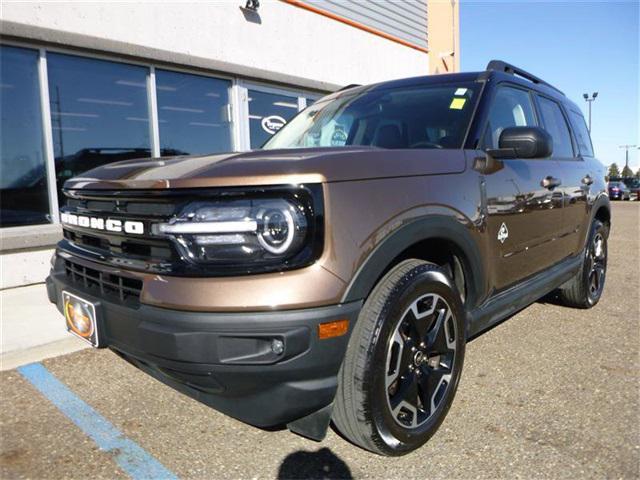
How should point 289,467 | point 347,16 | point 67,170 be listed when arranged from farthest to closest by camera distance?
point 347,16 < point 67,170 < point 289,467

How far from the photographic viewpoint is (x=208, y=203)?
1.79m

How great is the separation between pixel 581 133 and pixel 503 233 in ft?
7.79

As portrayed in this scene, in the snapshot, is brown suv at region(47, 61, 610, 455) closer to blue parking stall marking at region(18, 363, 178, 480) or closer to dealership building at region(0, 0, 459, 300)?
blue parking stall marking at region(18, 363, 178, 480)

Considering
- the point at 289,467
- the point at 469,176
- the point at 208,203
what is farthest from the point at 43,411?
the point at 469,176

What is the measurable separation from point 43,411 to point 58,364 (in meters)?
0.71

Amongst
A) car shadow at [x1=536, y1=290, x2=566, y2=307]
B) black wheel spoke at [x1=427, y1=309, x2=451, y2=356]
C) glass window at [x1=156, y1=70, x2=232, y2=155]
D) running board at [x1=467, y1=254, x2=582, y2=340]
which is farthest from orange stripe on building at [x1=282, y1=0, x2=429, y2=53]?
black wheel spoke at [x1=427, y1=309, x2=451, y2=356]

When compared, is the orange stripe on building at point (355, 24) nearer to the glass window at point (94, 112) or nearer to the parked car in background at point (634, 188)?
the glass window at point (94, 112)

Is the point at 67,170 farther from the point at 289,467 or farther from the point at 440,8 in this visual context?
the point at 440,8

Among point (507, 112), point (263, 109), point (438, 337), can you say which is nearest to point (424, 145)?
point (507, 112)

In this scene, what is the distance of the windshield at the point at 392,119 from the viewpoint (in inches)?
109

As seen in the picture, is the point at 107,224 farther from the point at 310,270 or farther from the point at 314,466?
the point at 314,466

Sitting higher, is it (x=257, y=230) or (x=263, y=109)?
(x=263, y=109)

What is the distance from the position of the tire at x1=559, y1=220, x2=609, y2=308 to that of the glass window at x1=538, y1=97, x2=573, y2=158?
2.73 ft

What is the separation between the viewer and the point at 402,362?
2.12 meters
